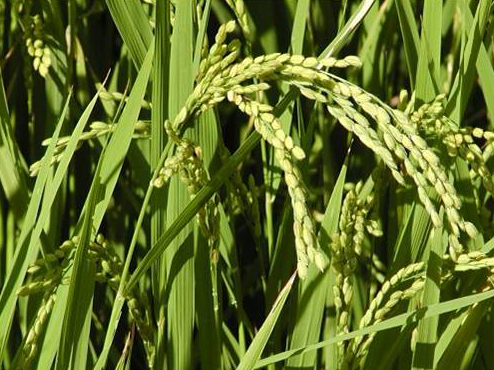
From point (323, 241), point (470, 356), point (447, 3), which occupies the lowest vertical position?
point (470, 356)

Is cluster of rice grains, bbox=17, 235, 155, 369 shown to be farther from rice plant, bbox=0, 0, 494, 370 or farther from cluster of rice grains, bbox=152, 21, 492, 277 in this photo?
cluster of rice grains, bbox=152, 21, 492, 277

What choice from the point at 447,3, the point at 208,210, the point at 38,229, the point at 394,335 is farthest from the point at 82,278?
the point at 447,3

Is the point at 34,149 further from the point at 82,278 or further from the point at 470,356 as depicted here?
the point at 470,356

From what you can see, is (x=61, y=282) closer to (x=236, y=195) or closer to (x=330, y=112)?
(x=236, y=195)

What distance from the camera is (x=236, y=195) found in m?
1.28

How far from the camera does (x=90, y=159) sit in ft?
5.30

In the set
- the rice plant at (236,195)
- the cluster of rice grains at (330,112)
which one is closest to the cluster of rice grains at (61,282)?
the rice plant at (236,195)

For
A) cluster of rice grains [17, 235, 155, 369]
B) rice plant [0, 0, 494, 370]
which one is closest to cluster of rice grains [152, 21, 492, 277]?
rice plant [0, 0, 494, 370]

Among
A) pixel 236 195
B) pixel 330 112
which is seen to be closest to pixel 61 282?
pixel 236 195

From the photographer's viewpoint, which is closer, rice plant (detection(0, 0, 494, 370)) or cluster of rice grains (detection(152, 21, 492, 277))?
cluster of rice grains (detection(152, 21, 492, 277))

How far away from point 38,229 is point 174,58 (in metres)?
0.29

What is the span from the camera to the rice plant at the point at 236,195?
1054 mm

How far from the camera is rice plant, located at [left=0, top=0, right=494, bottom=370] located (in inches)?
41.5

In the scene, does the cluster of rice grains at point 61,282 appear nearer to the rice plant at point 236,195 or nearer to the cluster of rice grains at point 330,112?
the rice plant at point 236,195
